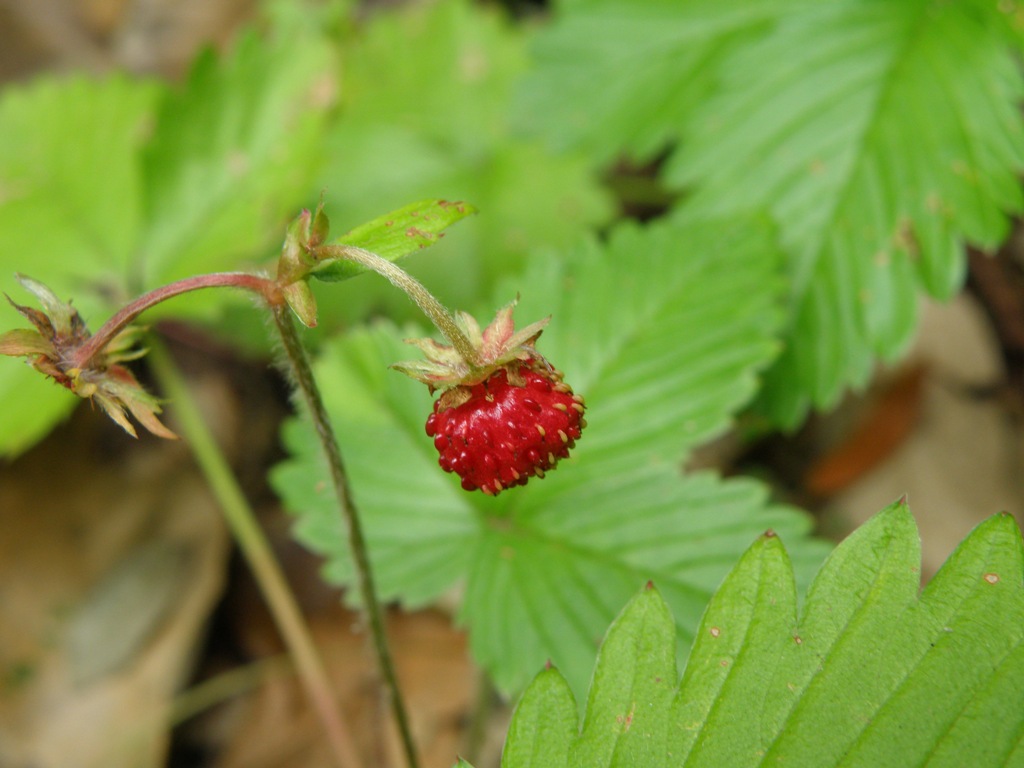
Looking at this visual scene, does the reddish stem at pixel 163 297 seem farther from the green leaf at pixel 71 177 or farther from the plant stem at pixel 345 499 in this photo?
the green leaf at pixel 71 177

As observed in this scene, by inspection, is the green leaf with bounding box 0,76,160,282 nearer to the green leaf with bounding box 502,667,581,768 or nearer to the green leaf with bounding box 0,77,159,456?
the green leaf with bounding box 0,77,159,456

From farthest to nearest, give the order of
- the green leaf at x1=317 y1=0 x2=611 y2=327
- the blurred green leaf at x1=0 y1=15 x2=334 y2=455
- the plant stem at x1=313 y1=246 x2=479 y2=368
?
the green leaf at x1=317 y1=0 x2=611 y2=327, the blurred green leaf at x1=0 y1=15 x2=334 y2=455, the plant stem at x1=313 y1=246 x2=479 y2=368

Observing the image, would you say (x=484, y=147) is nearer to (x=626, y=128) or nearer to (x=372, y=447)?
(x=626, y=128)

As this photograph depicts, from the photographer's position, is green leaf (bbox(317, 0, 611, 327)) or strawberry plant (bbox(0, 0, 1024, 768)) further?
green leaf (bbox(317, 0, 611, 327))

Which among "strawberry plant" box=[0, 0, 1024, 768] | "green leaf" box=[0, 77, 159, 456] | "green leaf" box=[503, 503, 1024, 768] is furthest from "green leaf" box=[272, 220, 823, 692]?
"green leaf" box=[0, 77, 159, 456]

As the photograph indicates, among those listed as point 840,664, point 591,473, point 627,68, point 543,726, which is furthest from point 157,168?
point 840,664

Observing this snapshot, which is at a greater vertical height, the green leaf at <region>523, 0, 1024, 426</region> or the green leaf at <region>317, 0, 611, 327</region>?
the green leaf at <region>317, 0, 611, 327</region>
